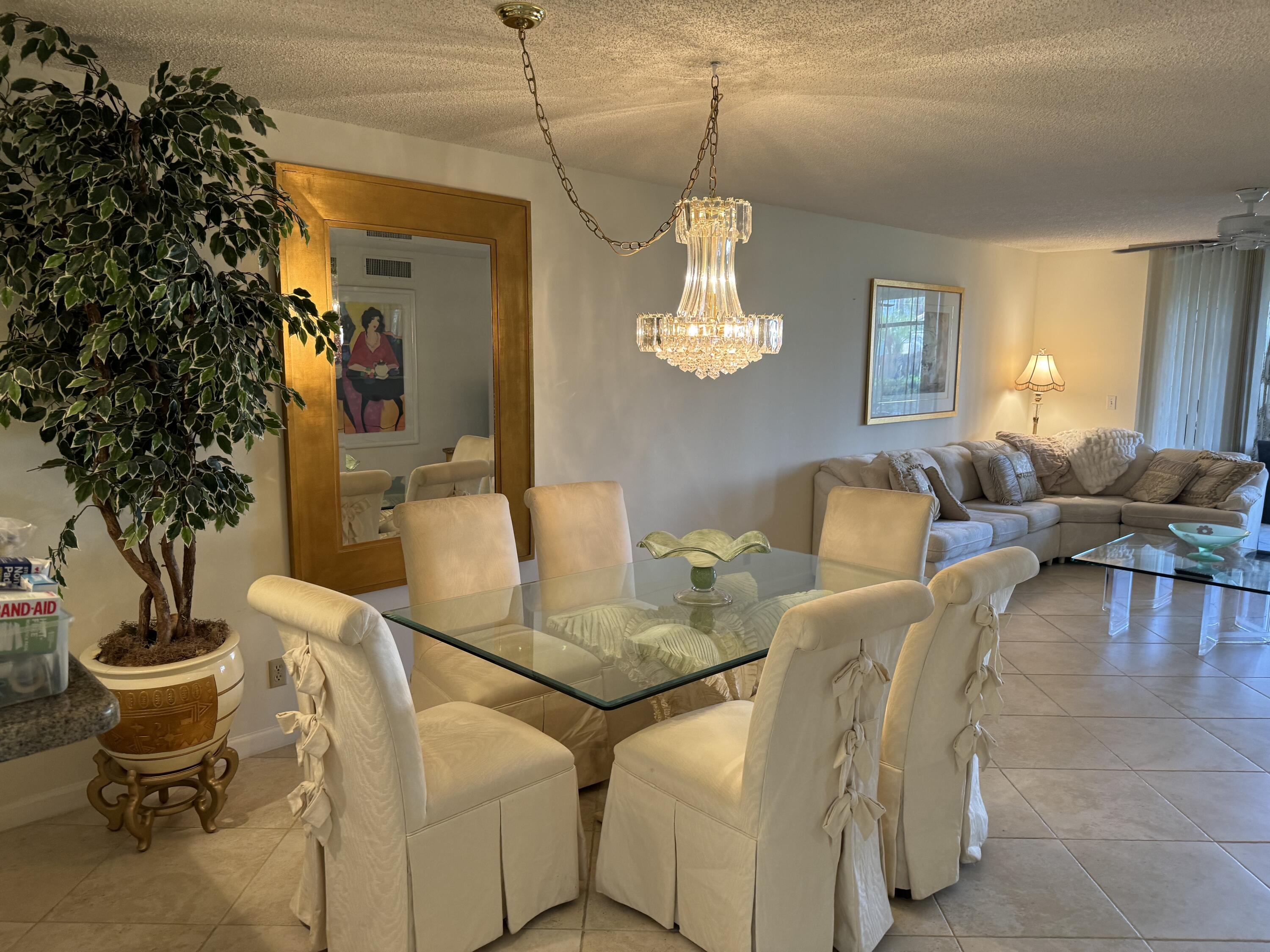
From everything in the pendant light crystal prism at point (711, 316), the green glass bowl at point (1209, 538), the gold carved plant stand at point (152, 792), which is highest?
the pendant light crystal prism at point (711, 316)

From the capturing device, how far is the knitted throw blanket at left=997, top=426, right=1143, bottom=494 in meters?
6.46

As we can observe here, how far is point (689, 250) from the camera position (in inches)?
108

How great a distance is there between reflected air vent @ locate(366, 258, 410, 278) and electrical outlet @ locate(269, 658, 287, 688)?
155 centimetres

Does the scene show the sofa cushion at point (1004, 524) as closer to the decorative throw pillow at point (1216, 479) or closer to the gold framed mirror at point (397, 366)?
the decorative throw pillow at point (1216, 479)

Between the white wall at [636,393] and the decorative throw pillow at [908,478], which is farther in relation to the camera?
the decorative throw pillow at [908,478]

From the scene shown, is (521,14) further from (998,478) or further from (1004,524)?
(998,478)

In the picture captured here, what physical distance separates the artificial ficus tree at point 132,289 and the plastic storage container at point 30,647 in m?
1.37

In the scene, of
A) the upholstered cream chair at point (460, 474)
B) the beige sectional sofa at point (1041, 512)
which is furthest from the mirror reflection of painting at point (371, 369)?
the beige sectional sofa at point (1041, 512)

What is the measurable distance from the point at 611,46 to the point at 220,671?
7.21 feet

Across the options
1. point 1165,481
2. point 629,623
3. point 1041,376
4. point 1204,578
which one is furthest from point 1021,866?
point 1041,376

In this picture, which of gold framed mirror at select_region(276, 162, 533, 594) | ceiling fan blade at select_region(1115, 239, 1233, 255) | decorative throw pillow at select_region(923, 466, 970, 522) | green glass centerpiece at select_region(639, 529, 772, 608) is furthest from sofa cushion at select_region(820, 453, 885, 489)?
ceiling fan blade at select_region(1115, 239, 1233, 255)

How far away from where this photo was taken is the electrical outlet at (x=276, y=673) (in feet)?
11.0

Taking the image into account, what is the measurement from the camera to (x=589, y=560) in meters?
3.49

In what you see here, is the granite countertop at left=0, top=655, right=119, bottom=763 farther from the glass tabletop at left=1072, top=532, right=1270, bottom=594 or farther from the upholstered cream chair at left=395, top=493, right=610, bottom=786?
the glass tabletop at left=1072, top=532, right=1270, bottom=594
